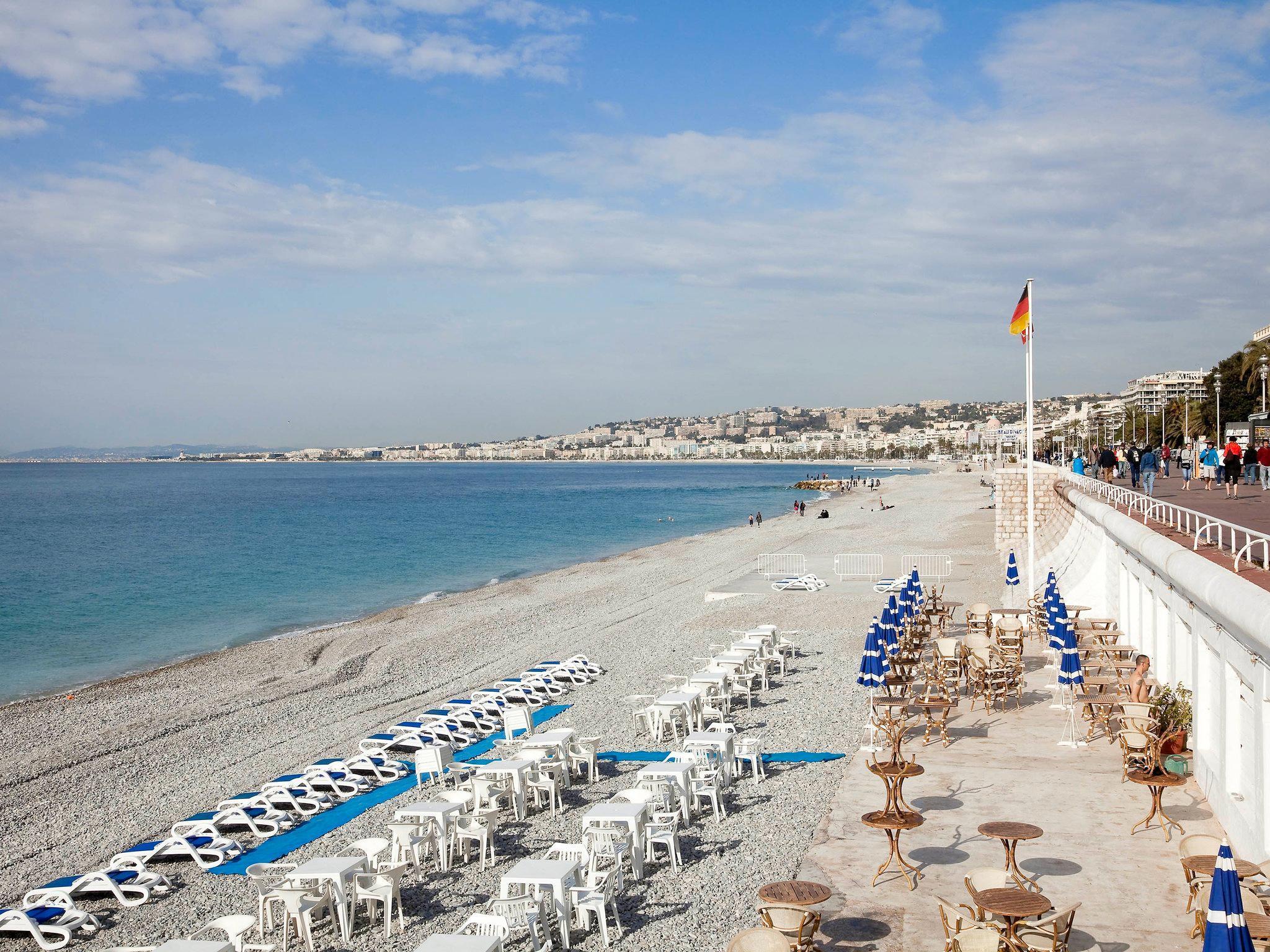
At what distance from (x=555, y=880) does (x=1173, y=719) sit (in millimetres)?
6858

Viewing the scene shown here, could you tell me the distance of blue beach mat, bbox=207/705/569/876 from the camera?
1034 centimetres

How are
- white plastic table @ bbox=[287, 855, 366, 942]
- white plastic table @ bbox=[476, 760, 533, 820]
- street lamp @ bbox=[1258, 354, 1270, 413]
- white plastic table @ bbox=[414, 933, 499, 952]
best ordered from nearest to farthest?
white plastic table @ bbox=[414, 933, 499, 952] → white plastic table @ bbox=[287, 855, 366, 942] → white plastic table @ bbox=[476, 760, 533, 820] → street lamp @ bbox=[1258, 354, 1270, 413]

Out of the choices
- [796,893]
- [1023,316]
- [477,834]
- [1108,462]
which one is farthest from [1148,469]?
[796,893]

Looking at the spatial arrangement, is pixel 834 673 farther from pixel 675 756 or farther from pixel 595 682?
pixel 675 756

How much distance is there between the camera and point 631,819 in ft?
29.6

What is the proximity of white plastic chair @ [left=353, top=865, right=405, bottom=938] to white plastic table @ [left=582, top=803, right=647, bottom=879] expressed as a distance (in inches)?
70.8

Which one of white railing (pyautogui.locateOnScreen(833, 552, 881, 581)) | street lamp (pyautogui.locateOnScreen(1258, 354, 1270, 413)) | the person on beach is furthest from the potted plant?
street lamp (pyautogui.locateOnScreen(1258, 354, 1270, 413))

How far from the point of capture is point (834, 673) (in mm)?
17391

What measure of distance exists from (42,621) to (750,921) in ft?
111

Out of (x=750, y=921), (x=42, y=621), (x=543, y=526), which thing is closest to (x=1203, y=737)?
(x=750, y=921)

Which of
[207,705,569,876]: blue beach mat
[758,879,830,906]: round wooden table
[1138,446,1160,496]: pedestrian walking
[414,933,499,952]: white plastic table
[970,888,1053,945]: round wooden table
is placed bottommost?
[207,705,569,876]: blue beach mat

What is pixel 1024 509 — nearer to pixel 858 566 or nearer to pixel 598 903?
pixel 858 566

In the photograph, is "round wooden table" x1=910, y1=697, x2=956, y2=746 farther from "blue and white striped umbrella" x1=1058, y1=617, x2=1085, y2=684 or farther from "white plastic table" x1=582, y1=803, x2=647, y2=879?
"white plastic table" x1=582, y1=803, x2=647, y2=879

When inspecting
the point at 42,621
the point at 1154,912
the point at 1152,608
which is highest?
the point at 1152,608
